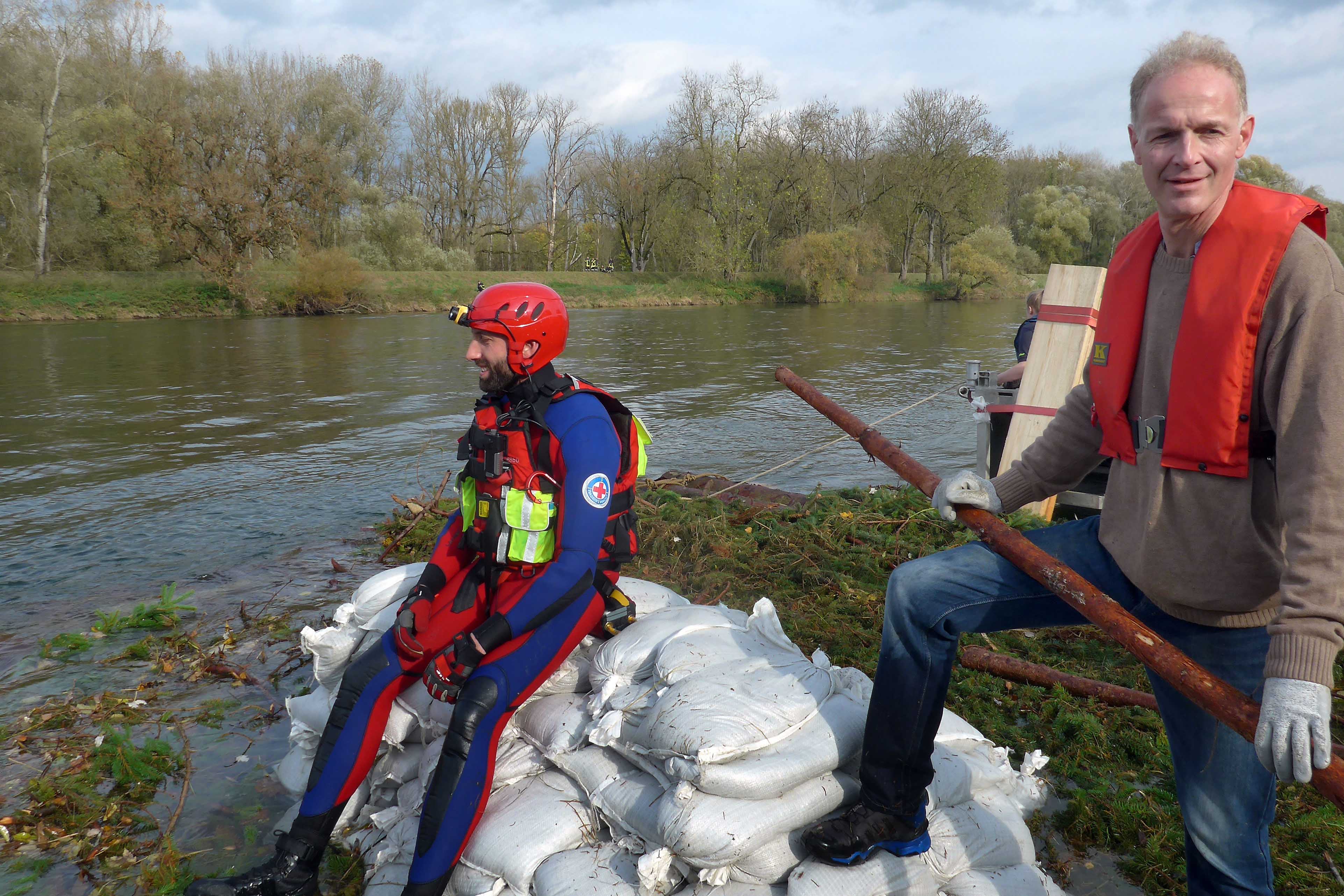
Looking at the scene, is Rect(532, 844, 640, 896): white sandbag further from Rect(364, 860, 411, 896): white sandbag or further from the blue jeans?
the blue jeans

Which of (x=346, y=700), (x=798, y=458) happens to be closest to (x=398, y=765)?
(x=346, y=700)

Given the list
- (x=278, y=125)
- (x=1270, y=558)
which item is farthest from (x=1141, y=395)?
(x=278, y=125)

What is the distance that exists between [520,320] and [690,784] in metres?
1.90

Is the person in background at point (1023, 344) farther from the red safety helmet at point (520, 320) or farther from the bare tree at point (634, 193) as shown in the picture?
the bare tree at point (634, 193)

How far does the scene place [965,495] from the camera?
2812mm

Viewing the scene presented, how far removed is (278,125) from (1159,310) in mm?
45345

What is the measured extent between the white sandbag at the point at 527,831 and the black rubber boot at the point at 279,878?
59 cm

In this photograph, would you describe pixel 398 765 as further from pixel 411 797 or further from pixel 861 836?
pixel 861 836

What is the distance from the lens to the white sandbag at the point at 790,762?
2.74 meters

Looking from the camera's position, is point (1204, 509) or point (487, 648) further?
point (487, 648)

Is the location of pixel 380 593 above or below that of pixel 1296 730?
below

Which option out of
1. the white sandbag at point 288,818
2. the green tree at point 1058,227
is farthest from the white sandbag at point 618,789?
the green tree at point 1058,227

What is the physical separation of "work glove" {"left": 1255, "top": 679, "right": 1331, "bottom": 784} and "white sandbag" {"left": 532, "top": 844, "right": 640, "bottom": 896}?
1.75 meters

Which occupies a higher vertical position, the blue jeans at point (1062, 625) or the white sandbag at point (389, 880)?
the blue jeans at point (1062, 625)
